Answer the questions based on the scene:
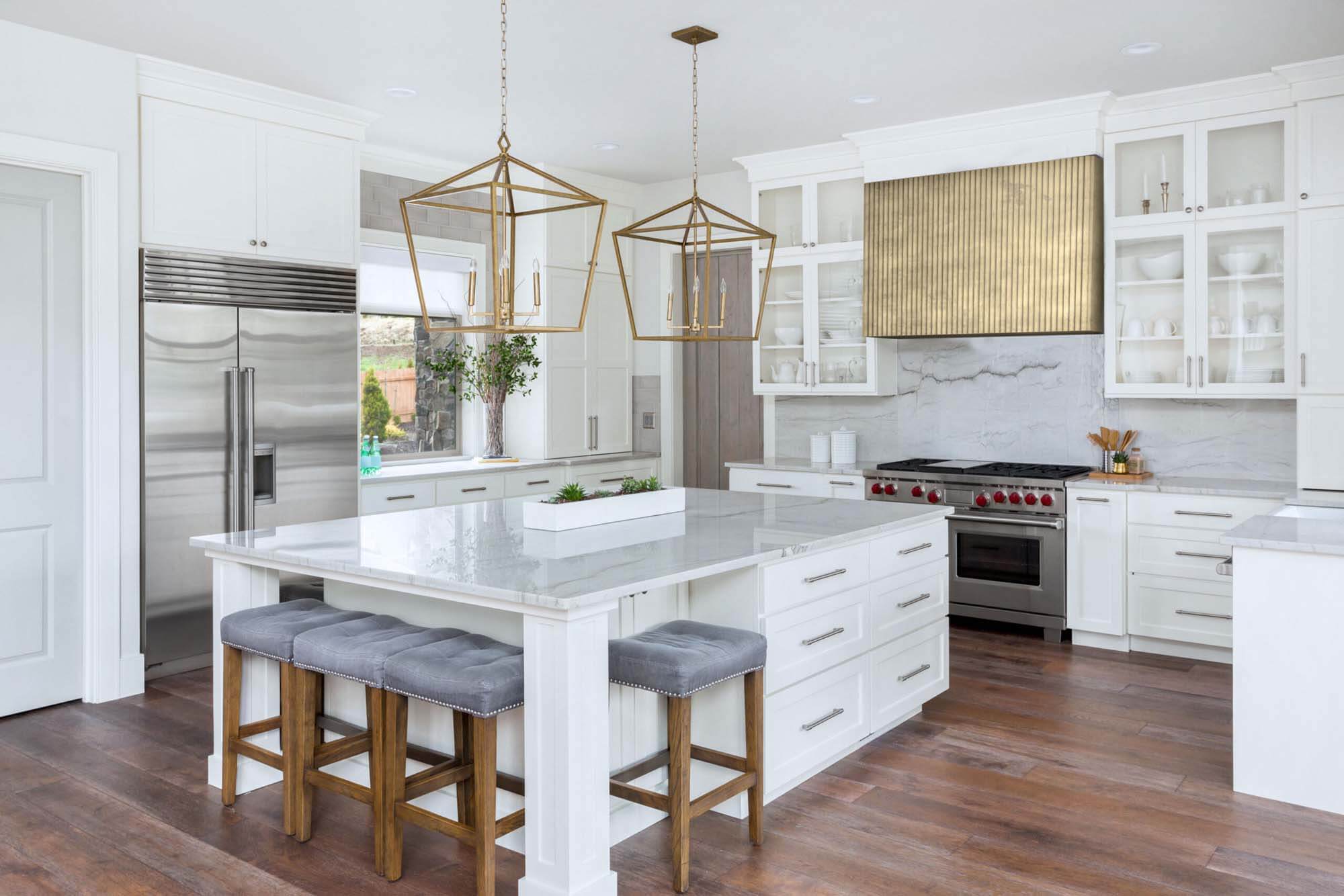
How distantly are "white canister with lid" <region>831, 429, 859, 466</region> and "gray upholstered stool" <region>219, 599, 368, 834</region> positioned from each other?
360 centimetres

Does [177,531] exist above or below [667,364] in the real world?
below

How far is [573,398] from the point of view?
673 centimetres

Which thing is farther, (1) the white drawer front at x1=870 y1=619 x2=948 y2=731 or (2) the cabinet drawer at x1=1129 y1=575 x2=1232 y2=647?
(2) the cabinet drawer at x1=1129 y1=575 x2=1232 y2=647

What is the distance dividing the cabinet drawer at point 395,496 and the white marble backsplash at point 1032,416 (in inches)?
94.0

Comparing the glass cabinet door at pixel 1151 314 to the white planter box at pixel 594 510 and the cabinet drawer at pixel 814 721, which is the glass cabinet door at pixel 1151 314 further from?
the white planter box at pixel 594 510

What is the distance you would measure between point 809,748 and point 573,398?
382 centimetres

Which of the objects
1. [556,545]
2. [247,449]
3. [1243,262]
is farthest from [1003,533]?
[247,449]

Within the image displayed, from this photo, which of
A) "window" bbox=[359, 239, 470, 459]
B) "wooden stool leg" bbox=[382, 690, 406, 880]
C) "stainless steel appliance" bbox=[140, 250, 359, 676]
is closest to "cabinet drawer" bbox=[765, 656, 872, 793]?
"wooden stool leg" bbox=[382, 690, 406, 880]

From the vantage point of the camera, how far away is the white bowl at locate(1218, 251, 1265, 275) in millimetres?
4918

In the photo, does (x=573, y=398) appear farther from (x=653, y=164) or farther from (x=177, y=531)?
(x=177, y=531)

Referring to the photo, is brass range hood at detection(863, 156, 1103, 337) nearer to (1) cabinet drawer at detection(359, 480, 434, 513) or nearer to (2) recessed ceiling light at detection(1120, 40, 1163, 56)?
(2) recessed ceiling light at detection(1120, 40, 1163, 56)

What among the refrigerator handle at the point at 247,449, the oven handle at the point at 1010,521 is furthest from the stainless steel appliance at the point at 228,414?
the oven handle at the point at 1010,521

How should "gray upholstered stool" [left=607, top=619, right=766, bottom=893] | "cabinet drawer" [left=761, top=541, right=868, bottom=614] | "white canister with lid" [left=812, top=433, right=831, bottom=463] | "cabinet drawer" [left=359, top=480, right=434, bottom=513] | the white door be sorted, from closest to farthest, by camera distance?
"gray upholstered stool" [left=607, top=619, right=766, bottom=893]
"cabinet drawer" [left=761, top=541, right=868, bottom=614]
the white door
"cabinet drawer" [left=359, top=480, right=434, bottom=513]
"white canister with lid" [left=812, top=433, right=831, bottom=463]

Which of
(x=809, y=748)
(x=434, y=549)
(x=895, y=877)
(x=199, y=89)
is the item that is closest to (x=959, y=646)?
(x=809, y=748)
